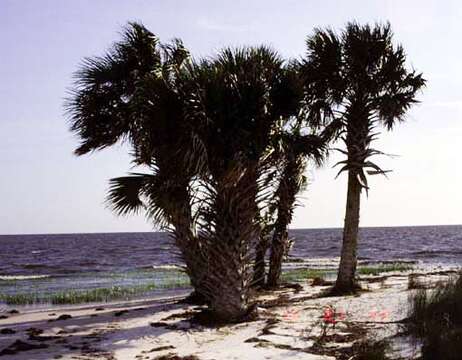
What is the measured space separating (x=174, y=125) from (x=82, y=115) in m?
4.67

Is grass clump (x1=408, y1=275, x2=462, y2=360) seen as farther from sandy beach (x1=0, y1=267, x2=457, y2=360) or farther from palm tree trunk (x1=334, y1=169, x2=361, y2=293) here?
palm tree trunk (x1=334, y1=169, x2=361, y2=293)

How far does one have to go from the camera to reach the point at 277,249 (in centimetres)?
1802

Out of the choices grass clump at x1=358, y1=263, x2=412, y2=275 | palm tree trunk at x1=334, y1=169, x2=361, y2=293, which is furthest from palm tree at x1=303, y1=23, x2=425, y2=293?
grass clump at x1=358, y1=263, x2=412, y2=275

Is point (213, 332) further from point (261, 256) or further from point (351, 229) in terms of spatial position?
point (261, 256)

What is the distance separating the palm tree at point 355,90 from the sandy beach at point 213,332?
2.46m

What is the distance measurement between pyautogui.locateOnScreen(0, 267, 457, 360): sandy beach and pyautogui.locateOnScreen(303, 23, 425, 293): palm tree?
2.46 meters

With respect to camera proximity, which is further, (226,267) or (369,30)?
(369,30)

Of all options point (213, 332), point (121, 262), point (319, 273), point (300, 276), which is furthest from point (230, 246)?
point (121, 262)

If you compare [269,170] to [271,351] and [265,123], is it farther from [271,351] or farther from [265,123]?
[271,351]

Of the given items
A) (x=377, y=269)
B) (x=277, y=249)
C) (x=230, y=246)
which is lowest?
(x=377, y=269)

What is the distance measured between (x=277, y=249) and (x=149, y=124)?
837 centimetres

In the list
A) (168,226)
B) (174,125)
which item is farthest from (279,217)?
(174,125)

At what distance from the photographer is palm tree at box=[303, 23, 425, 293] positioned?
15070mm

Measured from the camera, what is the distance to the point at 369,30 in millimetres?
15016
